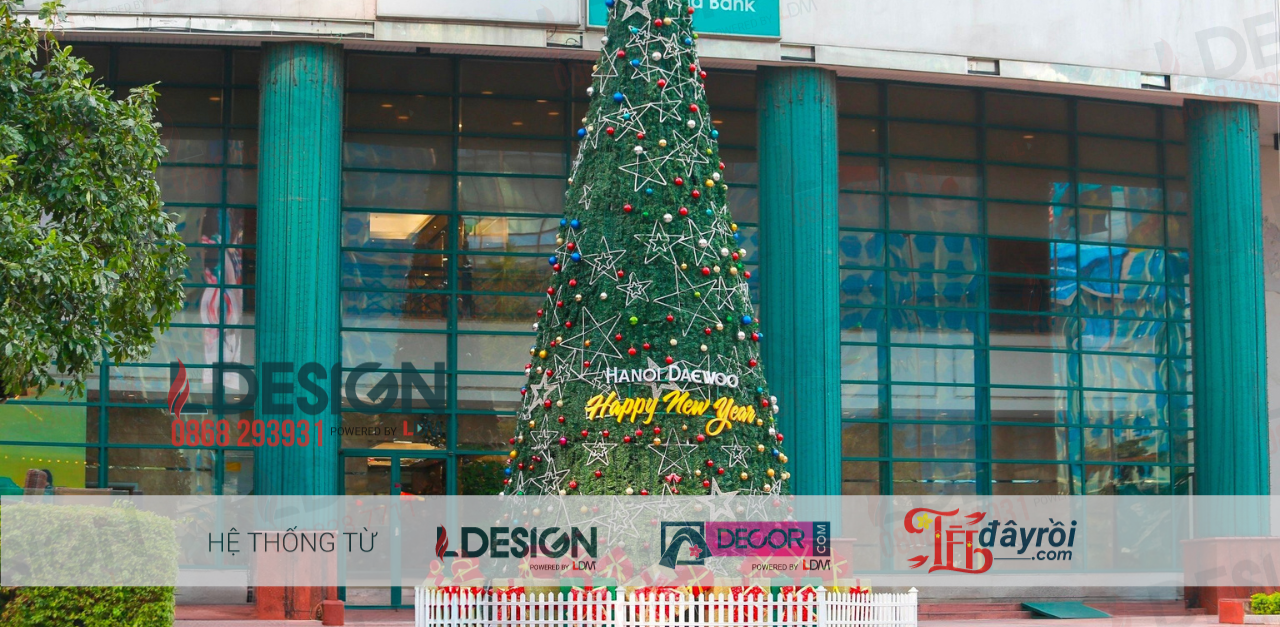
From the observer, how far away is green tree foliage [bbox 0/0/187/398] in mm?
12273

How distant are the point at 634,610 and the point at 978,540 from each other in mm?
16006

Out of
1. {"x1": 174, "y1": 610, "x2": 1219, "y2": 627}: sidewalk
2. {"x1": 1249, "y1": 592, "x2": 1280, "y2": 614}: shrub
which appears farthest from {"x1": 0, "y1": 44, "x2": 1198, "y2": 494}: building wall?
{"x1": 1249, "y1": 592, "x2": 1280, "y2": 614}: shrub

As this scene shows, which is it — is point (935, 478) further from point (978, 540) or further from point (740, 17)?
point (740, 17)

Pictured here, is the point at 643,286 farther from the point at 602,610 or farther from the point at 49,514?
the point at 49,514

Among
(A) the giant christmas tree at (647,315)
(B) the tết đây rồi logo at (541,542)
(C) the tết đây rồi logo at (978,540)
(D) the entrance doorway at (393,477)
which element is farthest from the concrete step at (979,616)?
(B) the tết đây rồi logo at (541,542)

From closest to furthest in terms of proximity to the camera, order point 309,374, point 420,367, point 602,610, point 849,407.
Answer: point 602,610 < point 309,374 < point 420,367 < point 849,407

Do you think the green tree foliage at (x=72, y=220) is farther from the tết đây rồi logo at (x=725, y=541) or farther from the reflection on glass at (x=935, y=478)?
the reflection on glass at (x=935, y=478)

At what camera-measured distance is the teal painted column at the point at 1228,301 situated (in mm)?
23703

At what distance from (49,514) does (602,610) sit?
4.87 meters

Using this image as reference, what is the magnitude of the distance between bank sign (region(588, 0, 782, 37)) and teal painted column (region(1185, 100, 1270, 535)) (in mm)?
8515

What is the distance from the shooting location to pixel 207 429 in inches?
907

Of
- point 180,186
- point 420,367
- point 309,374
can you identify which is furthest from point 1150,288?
point 180,186

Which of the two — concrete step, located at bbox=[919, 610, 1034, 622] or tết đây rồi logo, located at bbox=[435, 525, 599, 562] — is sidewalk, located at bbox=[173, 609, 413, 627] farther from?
concrete step, located at bbox=[919, 610, 1034, 622]

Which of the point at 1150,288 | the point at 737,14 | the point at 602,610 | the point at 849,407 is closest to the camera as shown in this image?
the point at 602,610
